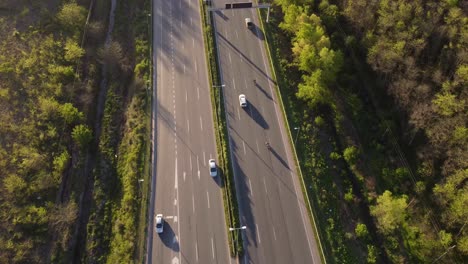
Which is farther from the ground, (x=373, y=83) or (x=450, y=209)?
→ (x=373, y=83)

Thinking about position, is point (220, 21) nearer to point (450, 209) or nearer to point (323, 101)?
point (323, 101)

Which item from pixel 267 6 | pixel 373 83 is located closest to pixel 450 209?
pixel 373 83

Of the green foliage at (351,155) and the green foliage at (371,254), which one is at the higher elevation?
the green foliage at (351,155)

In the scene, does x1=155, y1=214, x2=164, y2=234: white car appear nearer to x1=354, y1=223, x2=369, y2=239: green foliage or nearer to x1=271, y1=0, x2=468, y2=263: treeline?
x1=271, y1=0, x2=468, y2=263: treeline

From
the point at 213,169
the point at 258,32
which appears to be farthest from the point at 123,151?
the point at 258,32

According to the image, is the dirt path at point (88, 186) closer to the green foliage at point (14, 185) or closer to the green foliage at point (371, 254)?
the green foliage at point (14, 185)

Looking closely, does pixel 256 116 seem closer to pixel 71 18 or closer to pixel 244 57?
pixel 244 57


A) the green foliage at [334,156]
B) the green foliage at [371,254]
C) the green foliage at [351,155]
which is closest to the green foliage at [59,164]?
the green foliage at [334,156]
